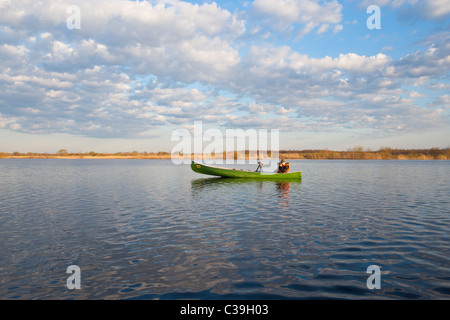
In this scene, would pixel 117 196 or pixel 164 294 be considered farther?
pixel 117 196

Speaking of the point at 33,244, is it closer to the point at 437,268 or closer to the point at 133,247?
the point at 133,247

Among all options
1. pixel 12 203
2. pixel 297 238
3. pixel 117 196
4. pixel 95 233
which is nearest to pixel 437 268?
pixel 297 238

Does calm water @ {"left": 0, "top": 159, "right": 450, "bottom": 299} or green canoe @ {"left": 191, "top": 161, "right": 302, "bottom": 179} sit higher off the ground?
green canoe @ {"left": 191, "top": 161, "right": 302, "bottom": 179}

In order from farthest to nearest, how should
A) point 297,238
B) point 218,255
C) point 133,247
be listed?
1. point 297,238
2. point 133,247
3. point 218,255

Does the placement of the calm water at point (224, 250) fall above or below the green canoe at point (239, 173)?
below

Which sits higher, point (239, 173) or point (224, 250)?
point (239, 173)

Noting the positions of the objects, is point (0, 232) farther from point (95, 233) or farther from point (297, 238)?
point (297, 238)

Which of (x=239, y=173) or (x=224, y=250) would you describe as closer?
(x=224, y=250)

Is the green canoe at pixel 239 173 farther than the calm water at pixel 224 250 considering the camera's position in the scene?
Yes

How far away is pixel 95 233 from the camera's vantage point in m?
11.2

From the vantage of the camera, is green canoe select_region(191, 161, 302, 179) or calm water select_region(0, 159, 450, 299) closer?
calm water select_region(0, 159, 450, 299)

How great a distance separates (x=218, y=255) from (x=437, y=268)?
6119 mm

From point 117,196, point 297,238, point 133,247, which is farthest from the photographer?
point 117,196
